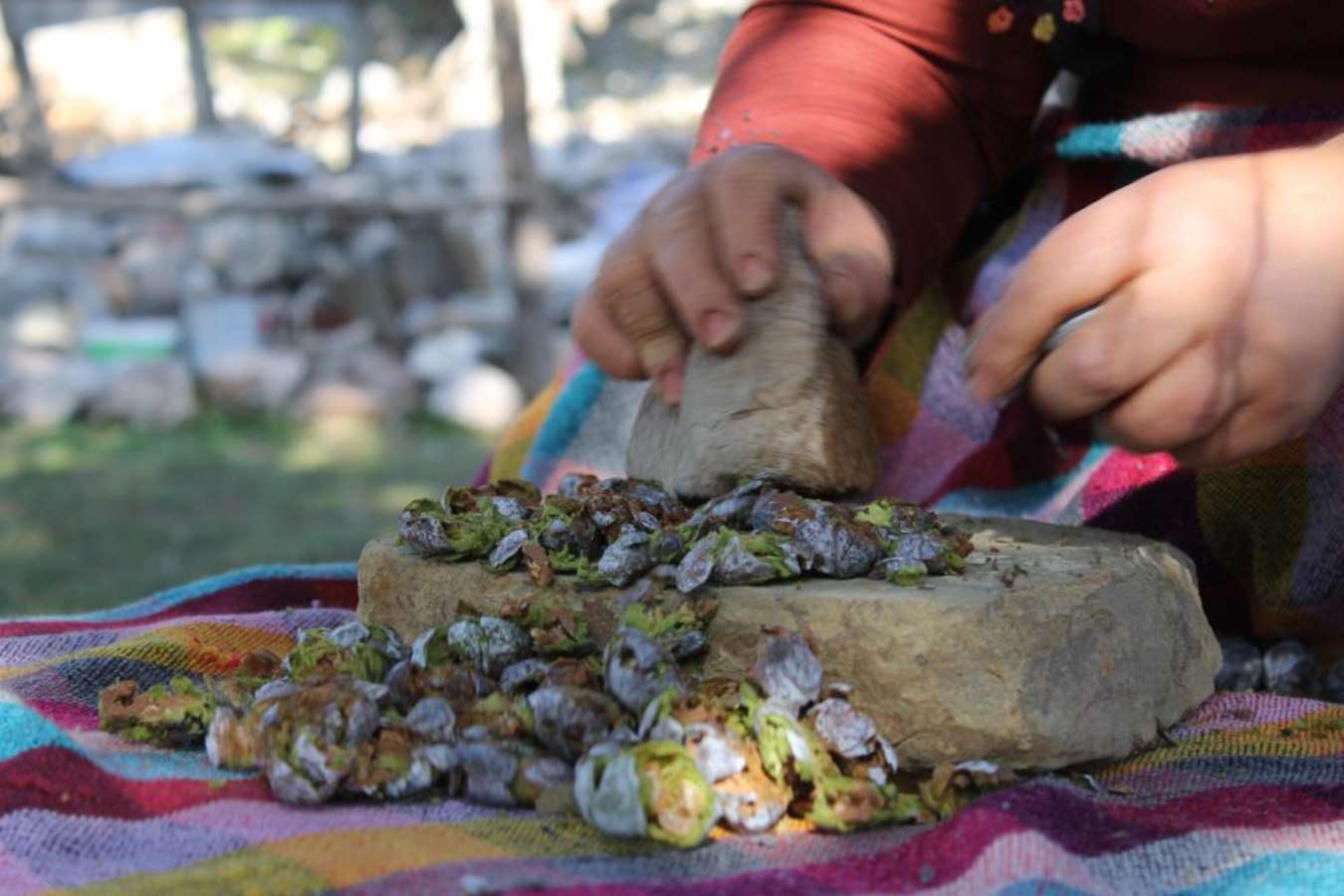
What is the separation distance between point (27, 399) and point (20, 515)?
1.98m

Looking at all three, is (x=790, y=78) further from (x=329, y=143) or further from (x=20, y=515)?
(x=329, y=143)

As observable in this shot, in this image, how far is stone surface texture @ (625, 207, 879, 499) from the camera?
138 cm

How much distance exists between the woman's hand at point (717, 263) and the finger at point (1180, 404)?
33 centimetres

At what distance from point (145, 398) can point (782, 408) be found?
6.11 m

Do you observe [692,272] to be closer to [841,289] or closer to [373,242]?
[841,289]

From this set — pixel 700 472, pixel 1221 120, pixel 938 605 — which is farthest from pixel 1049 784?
pixel 1221 120

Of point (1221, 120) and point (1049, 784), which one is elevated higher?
point (1221, 120)

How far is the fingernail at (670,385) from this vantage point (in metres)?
1.53

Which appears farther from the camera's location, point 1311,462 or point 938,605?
point 1311,462

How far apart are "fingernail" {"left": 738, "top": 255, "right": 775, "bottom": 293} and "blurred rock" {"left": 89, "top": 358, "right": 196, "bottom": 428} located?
597cm

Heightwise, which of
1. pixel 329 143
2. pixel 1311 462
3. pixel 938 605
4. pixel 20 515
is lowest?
pixel 329 143

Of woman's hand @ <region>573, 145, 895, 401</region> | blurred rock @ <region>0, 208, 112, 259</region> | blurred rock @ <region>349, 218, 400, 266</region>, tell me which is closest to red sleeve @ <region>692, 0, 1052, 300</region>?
woman's hand @ <region>573, 145, 895, 401</region>

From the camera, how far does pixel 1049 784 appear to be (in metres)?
1.12

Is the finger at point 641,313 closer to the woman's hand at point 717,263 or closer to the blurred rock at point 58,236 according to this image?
the woman's hand at point 717,263
